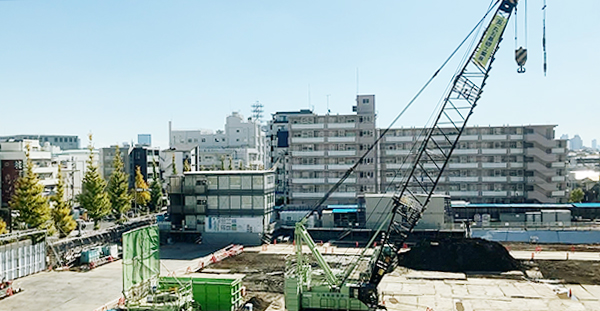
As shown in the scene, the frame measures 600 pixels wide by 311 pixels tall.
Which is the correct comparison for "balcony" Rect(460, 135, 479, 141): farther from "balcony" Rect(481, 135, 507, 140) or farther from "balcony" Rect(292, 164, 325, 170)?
"balcony" Rect(292, 164, 325, 170)

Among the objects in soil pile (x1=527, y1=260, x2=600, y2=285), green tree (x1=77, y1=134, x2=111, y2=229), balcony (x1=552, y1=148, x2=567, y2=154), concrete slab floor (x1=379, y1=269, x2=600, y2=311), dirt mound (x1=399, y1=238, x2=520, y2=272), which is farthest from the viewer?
balcony (x1=552, y1=148, x2=567, y2=154)

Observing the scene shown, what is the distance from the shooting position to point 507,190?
213ft

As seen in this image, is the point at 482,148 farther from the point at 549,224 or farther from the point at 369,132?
the point at 549,224

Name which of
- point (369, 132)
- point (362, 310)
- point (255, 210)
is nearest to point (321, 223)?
point (255, 210)

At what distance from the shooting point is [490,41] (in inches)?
1000

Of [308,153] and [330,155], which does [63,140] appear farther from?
[330,155]

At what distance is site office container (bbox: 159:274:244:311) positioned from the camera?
2478cm

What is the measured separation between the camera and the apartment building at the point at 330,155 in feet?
217

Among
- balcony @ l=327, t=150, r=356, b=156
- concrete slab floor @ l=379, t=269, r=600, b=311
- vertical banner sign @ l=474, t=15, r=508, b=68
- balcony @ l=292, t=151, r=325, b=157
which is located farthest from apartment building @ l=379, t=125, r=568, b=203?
vertical banner sign @ l=474, t=15, r=508, b=68

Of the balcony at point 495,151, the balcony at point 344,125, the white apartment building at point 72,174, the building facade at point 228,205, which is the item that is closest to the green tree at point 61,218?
the building facade at point 228,205

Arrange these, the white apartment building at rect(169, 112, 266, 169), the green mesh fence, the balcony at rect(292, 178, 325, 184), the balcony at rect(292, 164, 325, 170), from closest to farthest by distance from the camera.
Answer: the green mesh fence
the balcony at rect(292, 164, 325, 170)
the balcony at rect(292, 178, 325, 184)
the white apartment building at rect(169, 112, 266, 169)

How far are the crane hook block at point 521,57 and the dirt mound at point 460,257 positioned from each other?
15091 millimetres

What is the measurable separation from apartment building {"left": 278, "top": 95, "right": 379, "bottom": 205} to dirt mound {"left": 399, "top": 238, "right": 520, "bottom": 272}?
28.8 m

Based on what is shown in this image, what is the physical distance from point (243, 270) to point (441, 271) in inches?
554
